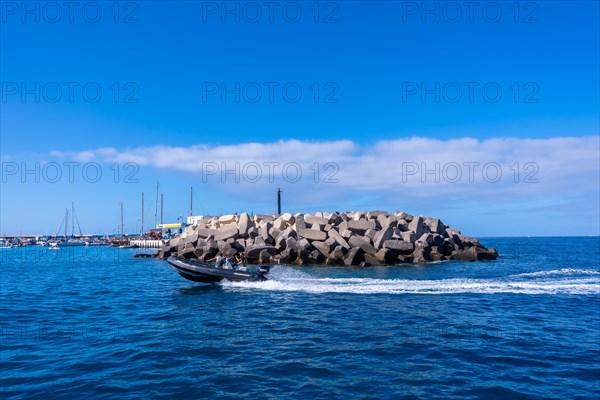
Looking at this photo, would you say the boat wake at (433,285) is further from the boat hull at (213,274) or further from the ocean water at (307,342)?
the boat hull at (213,274)

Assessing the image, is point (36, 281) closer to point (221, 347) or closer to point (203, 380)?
point (221, 347)

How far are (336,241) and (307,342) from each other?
77.4 feet

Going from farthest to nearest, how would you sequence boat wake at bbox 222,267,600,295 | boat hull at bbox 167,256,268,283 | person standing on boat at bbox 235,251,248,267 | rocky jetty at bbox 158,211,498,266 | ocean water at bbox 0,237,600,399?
rocky jetty at bbox 158,211,498,266
person standing on boat at bbox 235,251,248,267
boat hull at bbox 167,256,268,283
boat wake at bbox 222,267,600,295
ocean water at bbox 0,237,600,399

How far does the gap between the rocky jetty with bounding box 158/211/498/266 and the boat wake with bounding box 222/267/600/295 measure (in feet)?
30.8

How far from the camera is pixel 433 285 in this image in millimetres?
21266

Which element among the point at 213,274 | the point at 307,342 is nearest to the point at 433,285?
the point at 213,274

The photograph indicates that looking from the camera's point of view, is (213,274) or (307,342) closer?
(307,342)

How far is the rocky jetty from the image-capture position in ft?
112

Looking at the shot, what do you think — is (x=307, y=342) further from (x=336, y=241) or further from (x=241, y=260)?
(x=336, y=241)

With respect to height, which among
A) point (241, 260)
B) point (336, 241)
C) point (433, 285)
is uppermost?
point (336, 241)

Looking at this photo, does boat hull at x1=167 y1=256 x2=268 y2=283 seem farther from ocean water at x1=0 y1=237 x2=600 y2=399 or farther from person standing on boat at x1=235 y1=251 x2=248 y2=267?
person standing on boat at x1=235 y1=251 x2=248 y2=267

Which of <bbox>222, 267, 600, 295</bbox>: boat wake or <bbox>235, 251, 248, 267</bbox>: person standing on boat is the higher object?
<bbox>235, 251, 248, 267</bbox>: person standing on boat

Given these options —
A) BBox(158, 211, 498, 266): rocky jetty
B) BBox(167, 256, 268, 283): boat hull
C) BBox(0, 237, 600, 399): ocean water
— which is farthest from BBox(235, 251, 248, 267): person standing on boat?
BBox(0, 237, 600, 399): ocean water

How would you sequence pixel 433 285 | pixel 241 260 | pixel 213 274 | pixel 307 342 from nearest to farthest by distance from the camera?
pixel 307 342
pixel 433 285
pixel 213 274
pixel 241 260
